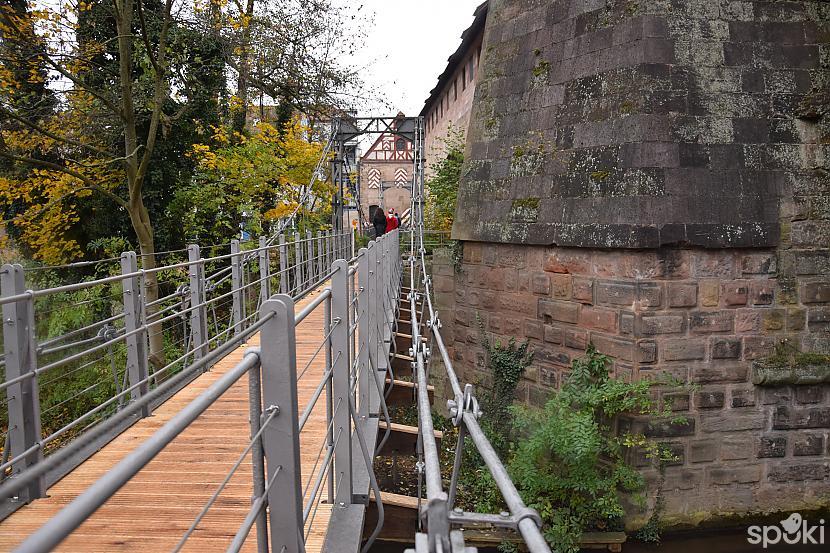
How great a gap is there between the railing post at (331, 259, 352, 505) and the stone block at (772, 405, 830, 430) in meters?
4.47

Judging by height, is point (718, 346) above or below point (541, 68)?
below

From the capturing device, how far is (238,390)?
13.9ft

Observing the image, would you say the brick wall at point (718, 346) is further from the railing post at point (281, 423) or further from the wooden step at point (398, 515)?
the railing post at point (281, 423)

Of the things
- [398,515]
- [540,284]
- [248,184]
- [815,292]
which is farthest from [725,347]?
[248,184]

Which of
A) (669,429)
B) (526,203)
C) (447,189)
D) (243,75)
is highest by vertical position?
(243,75)

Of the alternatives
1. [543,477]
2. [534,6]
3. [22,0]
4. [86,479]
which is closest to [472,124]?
[534,6]

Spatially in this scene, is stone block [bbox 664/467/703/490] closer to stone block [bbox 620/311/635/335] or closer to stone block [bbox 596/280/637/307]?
stone block [bbox 620/311/635/335]

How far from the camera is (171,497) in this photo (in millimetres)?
2412

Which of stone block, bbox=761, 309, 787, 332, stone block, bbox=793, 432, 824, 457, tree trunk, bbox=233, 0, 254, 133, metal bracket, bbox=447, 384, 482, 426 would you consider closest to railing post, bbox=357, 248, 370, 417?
metal bracket, bbox=447, 384, 482, 426

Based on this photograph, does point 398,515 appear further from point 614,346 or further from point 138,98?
point 138,98

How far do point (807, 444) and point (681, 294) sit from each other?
1.86m

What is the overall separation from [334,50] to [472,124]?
7.64m

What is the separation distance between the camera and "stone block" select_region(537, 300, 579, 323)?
5680mm

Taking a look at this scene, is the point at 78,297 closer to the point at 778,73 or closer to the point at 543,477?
the point at 543,477
